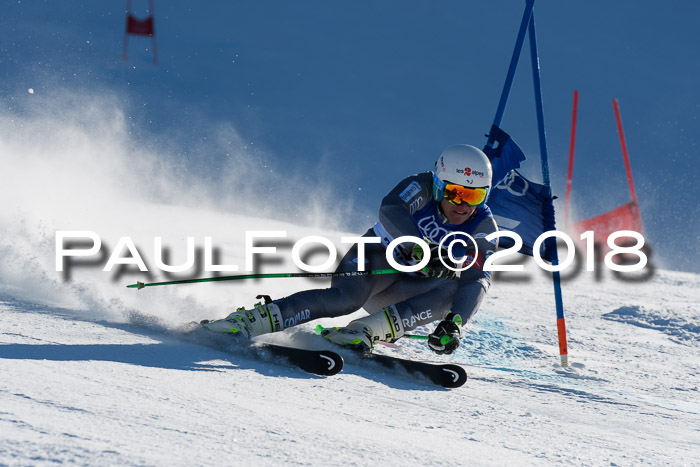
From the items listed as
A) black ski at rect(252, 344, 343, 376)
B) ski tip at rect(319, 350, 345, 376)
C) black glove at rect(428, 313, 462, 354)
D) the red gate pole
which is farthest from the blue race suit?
the red gate pole

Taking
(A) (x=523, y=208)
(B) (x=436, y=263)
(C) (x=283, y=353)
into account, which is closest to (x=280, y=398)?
(C) (x=283, y=353)

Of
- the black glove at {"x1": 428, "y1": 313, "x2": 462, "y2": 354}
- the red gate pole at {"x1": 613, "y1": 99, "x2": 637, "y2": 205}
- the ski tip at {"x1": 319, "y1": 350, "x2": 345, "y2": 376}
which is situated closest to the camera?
the ski tip at {"x1": 319, "y1": 350, "x2": 345, "y2": 376}

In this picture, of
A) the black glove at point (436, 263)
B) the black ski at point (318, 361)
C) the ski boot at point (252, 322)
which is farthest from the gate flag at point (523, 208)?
the black ski at point (318, 361)

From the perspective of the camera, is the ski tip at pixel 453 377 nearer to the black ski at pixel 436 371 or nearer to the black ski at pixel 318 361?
the black ski at pixel 436 371

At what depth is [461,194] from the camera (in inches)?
169

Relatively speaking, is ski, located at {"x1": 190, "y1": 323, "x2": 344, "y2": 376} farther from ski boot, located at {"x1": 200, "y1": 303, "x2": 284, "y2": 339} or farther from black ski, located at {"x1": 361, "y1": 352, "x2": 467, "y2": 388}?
black ski, located at {"x1": 361, "y1": 352, "x2": 467, "y2": 388}

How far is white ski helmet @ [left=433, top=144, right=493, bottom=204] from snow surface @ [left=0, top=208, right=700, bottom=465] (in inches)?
45.5

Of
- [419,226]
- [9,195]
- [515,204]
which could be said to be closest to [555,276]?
[515,204]

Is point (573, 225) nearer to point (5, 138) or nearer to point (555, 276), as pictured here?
point (555, 276)

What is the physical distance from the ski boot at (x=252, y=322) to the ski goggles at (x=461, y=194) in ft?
4.02

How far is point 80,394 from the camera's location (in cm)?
231

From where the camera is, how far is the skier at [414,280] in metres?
3.93

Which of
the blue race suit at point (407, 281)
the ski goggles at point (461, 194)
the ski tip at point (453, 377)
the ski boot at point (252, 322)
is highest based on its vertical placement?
the ski goggles at point (461, 194)

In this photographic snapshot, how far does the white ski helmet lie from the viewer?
4281mm
